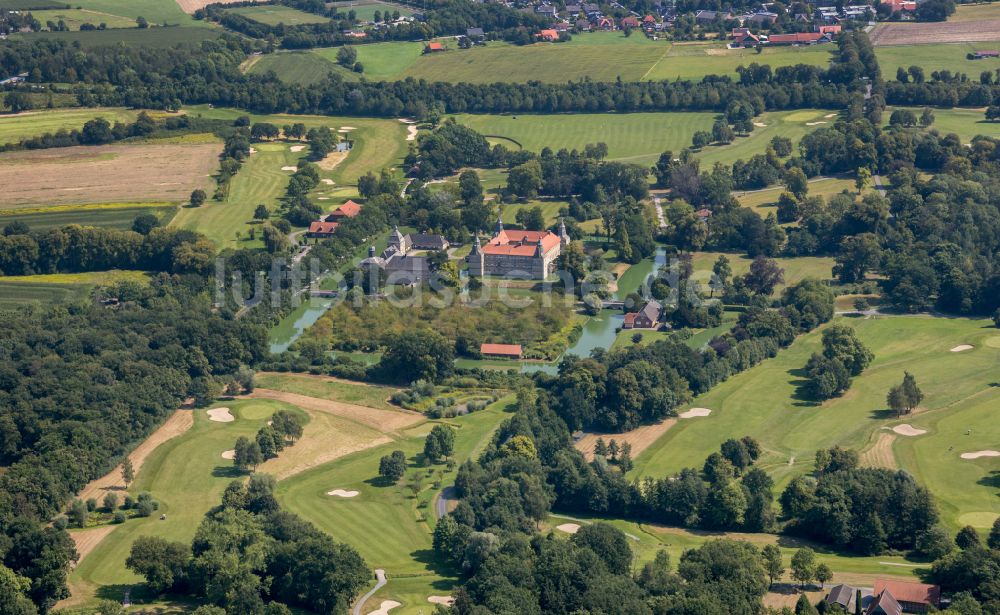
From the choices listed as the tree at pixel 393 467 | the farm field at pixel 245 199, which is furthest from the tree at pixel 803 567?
the farm field at pixel 245 199

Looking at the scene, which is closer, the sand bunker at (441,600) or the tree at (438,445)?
the sand bunker at (441,600)

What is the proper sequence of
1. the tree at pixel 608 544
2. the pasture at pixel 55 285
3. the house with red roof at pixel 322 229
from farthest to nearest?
the house with red roof at pixel 322 229 < the pasture at pixel 55 285 < the tree at pixel 608 544

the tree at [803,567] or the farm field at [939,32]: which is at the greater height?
the farm field at [939,32]

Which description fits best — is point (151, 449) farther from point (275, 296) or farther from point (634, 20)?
point (634, 20)

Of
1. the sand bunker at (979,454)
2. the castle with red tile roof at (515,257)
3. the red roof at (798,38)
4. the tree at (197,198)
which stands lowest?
the sand bunker at (979,454)

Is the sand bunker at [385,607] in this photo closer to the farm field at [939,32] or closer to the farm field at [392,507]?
the farm field at [392,507]

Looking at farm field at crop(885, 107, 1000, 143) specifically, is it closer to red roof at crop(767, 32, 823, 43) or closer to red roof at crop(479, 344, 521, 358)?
red roof at crop(767, 32, 823, 43)

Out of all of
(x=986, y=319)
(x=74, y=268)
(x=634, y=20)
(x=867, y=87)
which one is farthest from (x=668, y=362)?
(x=634, y=20)

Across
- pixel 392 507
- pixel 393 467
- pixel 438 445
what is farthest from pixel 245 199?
pixel 392 507
